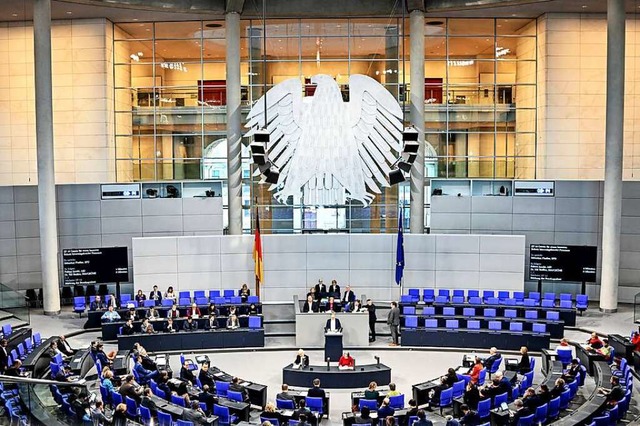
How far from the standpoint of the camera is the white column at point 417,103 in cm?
2684

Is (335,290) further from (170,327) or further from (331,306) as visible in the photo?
(170,327)

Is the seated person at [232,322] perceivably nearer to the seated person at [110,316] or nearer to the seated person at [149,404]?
the seated person at [110,316]

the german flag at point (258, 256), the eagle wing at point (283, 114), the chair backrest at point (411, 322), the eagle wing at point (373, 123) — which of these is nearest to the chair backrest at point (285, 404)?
the chair backrest at point (411, 322)

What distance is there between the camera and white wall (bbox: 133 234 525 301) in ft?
82.8

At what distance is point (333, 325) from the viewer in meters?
20.0

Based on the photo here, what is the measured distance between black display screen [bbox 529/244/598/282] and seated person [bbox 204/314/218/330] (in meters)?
11.8

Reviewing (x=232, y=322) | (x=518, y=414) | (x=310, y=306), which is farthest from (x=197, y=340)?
(x=518, y=414)

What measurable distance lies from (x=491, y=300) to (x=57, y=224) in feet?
53.4

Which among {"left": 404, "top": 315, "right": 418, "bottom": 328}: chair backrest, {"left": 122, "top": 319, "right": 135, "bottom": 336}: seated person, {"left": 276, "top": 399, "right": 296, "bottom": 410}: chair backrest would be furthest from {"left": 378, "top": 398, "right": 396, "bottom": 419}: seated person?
{"left": 122, "top": 319, "right": 135, "bottom": 336}: seated person

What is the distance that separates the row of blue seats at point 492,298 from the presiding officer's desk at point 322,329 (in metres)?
3.30

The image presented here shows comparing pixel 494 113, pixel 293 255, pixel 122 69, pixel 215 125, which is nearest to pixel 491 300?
pixel 293 255

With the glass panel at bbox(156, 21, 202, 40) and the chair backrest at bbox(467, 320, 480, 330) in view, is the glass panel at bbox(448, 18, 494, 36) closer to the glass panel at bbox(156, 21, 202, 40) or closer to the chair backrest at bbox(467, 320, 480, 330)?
the glass panel at bbox(156, 21, 202, 40)

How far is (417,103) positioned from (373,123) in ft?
7.60

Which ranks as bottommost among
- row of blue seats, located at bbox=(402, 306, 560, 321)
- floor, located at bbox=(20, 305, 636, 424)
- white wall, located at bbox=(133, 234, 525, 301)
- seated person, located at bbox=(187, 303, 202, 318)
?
floor, located at bbox=(20, 305, 636, 424)
